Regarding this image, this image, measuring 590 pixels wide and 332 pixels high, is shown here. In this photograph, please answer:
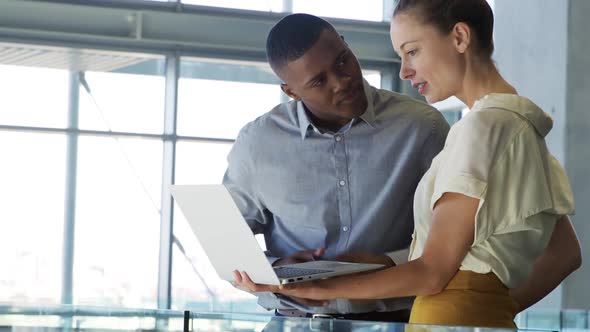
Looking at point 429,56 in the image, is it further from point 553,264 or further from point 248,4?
point 248,4

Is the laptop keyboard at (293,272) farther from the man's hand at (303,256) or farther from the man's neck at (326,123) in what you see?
the man's neck at (326,123)

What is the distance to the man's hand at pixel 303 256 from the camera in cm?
259

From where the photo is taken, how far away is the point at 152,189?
36.8ft

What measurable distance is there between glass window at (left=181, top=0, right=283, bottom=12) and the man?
325 inches

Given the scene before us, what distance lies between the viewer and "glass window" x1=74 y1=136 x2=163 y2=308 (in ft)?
Result: 36.2

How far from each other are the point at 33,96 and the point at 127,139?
1.10 m

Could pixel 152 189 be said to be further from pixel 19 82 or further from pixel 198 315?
pixel 198 315

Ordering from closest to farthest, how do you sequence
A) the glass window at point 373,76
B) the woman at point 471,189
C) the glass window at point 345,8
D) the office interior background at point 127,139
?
the woman at point 471,189 < the office interior background at point 127,139 < the glass window at point 345,8 < the glass window at point 373,76

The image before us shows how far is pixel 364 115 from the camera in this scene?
8.97 feet

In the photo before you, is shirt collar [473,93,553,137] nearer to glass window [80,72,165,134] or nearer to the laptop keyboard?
the laptop keyboard

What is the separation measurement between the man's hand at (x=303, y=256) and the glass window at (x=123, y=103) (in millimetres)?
8679

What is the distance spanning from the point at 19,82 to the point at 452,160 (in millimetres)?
9739

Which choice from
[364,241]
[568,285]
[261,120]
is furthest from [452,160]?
[568,285]

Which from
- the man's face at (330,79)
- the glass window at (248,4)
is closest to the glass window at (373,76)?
the glass window at (248,4)
